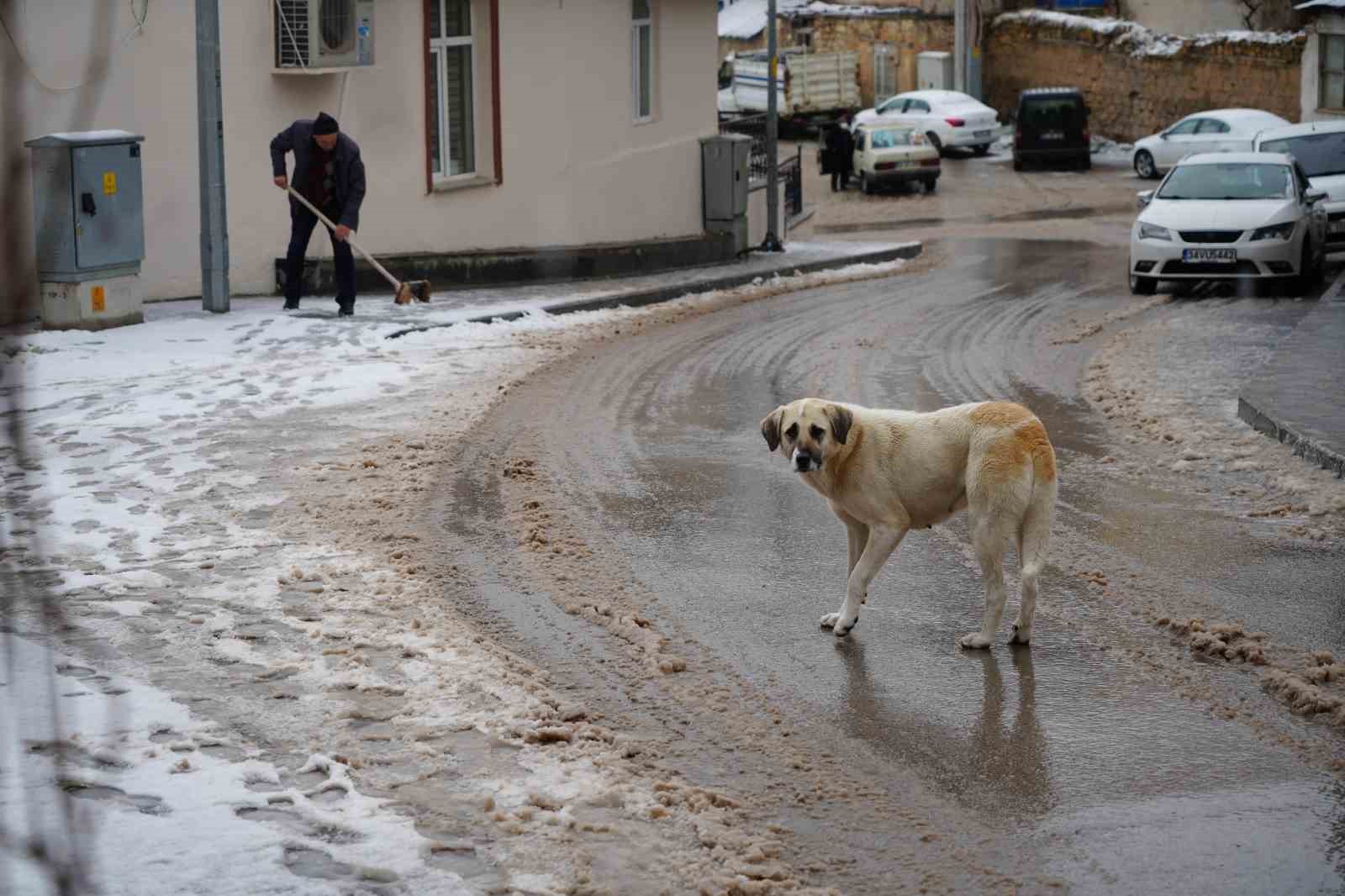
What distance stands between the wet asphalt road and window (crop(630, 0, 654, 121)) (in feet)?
32.8

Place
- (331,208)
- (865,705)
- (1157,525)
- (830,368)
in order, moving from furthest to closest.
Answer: (331,208), (830,368), (1157,525), (865,705)

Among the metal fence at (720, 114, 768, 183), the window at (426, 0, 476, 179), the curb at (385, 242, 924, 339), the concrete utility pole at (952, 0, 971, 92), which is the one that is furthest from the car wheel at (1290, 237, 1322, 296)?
the concrete utility pole at (952, 0, 971, 92)

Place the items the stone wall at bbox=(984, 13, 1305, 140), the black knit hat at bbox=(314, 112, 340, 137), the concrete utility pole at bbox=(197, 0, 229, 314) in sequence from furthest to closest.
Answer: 1. the stone wall at bbox=(984, 13, 1305, 140)
2. the black knit hat at bbox=(314, 112, 340, 137)
3. the concrete utility pole at bbox=(197, 0, 229, 314)

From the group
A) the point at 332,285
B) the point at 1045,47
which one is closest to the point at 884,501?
the point at 332,285

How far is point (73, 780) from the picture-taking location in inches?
215

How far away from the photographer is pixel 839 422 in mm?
7246

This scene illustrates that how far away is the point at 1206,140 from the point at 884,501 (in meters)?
33.5

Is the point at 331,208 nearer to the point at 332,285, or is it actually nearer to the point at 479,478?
the point at 332,285

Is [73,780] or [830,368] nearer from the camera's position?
[73,780]

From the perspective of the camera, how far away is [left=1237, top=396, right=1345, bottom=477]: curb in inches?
410

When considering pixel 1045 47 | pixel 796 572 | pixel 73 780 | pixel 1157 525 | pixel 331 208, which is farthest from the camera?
pixel 1045 47

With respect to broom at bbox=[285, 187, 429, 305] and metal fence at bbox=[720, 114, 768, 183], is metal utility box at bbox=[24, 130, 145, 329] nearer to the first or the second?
broom at bbox=[285, 187, 429, 305]

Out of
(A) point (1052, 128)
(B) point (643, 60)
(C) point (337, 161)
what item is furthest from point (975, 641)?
(A) point (1052, 128)

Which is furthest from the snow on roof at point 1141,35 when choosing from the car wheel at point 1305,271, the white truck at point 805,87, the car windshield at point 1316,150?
the car wheel at point 1305,271
